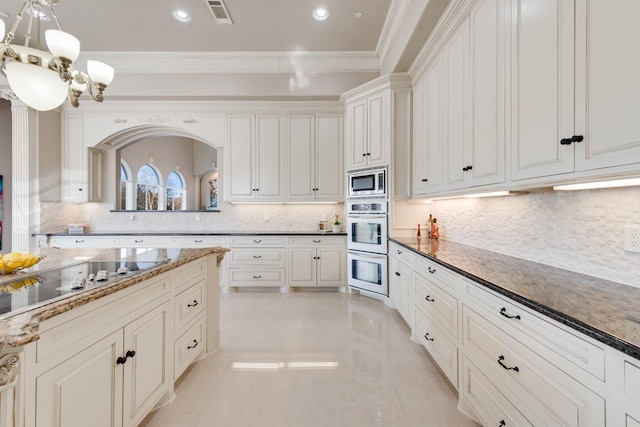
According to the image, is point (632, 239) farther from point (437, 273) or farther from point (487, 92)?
point (487, 92)

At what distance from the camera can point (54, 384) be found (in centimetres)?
96

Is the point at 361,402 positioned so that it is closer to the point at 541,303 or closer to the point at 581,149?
the point at 541,303

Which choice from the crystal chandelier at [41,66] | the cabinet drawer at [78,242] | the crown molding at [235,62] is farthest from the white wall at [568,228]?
the cabinet drawer at [78,242]

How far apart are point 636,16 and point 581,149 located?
469 mm

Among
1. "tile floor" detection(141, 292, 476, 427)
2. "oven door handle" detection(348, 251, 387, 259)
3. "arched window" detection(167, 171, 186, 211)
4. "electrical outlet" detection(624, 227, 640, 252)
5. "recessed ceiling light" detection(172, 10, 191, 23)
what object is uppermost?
"recessed ceiling light" detection(172, 10, 191, 23)

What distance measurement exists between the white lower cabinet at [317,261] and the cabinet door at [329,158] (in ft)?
2.41

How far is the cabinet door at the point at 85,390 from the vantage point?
36.9 inches

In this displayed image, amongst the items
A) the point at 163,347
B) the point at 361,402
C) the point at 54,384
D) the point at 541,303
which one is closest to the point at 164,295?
the point at 163,347

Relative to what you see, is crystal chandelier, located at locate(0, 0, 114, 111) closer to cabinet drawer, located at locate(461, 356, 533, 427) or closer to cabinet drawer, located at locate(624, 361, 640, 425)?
cabinet drawer, located at locate(624, 361, 640, 425)

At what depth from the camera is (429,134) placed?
2973 millimetres

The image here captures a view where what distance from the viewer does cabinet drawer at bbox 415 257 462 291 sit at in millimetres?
1772

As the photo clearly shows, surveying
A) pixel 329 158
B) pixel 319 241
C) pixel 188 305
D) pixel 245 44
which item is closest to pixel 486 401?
pixel 188 305

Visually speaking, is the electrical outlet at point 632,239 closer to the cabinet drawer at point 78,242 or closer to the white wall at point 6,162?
the cabinet drawer at point 78,242

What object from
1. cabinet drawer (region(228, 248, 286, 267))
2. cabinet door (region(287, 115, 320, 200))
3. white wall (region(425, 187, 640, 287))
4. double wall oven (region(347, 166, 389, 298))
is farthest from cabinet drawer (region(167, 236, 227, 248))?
white wall (region(425, 187, 640, 287))
